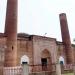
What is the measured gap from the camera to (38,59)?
20531mm

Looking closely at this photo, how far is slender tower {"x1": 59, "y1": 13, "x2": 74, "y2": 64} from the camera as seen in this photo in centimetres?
2480

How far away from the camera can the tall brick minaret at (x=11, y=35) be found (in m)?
17.1

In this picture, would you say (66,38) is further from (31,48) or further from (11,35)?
(11,35)

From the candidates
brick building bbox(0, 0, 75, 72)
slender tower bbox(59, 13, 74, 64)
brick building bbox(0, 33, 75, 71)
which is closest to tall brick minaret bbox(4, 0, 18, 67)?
brick building bbox(0, 0, 75, 72)

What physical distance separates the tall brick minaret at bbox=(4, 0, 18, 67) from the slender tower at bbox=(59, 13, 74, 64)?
30.9ft

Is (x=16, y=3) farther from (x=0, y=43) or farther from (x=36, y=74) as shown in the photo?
(x=36, y=74)

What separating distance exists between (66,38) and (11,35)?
411 inches

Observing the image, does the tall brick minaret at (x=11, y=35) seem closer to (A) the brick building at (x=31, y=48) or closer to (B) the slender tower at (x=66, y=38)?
(A) the brick building at (x=31, y=48)

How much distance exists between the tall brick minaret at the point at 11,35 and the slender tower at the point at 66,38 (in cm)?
943

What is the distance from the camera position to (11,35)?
709 inches

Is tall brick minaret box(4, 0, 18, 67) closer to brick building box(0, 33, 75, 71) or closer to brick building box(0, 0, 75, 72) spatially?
brick building box(0, 0, 75, 72)

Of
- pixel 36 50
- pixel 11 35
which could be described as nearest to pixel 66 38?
pixel 36 50

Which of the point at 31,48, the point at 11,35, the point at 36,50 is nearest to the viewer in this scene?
the point at 11,35

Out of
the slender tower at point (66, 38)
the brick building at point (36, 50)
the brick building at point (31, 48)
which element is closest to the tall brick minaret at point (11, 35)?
A: the brick building at point (31, 48)
